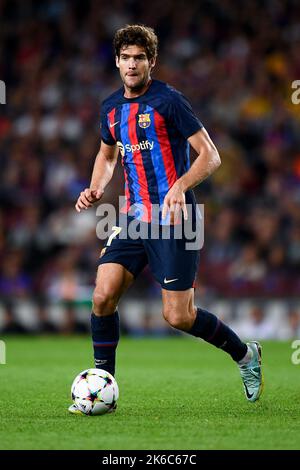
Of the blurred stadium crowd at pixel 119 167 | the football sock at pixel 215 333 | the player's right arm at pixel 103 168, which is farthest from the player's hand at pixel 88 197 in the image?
the blurred stadium crowd at pixel 119 167

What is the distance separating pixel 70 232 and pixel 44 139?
6.52ft

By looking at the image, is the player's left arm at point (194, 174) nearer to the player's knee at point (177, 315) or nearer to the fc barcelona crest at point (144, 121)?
the fc barcelona crest at point (144, 121)

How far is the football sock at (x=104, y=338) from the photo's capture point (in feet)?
21.0

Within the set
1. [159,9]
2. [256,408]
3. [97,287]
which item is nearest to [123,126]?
[97,287]

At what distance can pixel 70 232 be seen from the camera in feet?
48.6

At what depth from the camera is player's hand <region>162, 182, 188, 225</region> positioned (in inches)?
234

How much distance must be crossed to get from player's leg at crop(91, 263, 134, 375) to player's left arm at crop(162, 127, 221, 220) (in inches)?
21.4

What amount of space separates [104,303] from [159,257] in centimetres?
48

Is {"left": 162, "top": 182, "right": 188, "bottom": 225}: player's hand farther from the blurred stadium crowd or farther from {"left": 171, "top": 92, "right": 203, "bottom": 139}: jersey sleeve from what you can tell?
the blurred stadium crowd

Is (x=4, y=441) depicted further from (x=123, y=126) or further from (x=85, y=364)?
(x=85, y=364)

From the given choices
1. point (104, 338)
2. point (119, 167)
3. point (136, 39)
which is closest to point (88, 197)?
point (104, 338)

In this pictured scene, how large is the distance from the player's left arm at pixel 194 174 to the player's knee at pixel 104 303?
26.3 inches

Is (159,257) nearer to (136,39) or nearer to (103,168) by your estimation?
(103,168)

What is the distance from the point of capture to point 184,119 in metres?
6.23
